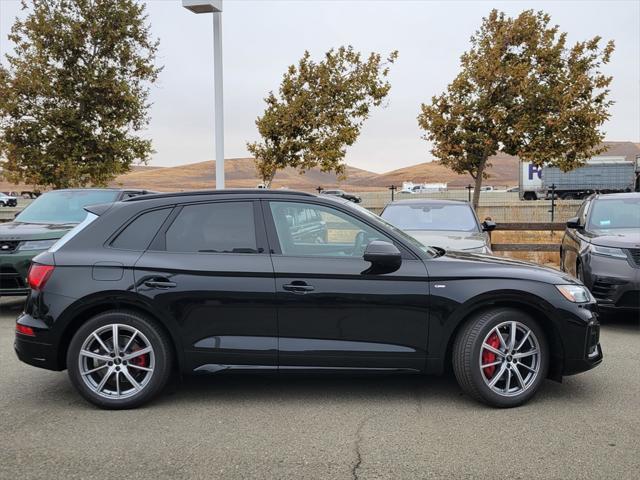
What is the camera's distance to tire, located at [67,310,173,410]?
4340 mm

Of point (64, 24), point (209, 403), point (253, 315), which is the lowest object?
point (209, 403)

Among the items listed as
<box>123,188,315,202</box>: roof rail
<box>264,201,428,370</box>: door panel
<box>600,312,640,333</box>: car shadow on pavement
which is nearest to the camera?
<box>264,201,428,370</box>: door panel

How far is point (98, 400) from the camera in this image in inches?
172

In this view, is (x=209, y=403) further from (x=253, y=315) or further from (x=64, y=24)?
(x=64, y=24)

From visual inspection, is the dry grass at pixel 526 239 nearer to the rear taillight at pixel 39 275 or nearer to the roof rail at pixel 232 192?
the roof rail at pixel 232 192

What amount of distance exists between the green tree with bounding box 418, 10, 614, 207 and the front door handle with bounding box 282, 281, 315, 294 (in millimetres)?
13931

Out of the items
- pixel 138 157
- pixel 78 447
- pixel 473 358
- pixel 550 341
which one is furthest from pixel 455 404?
pixel 138 157

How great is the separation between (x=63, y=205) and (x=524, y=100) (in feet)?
42.8

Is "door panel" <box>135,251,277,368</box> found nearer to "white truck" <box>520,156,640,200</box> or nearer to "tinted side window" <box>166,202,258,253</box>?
"tinted side window" <box>166,202,258,253</box>

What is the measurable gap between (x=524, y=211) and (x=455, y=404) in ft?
55.2


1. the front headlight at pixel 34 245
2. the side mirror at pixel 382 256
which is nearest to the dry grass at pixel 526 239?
the front headlight at pixel 34 245

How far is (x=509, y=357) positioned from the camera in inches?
171

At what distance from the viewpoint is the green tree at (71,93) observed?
19094mm

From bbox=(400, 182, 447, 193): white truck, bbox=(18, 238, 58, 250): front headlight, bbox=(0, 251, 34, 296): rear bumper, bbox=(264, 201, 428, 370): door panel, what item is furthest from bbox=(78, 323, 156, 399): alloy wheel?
bbox=(400, 182, 447, 193): white truck
